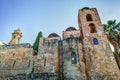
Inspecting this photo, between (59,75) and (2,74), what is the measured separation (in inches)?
341

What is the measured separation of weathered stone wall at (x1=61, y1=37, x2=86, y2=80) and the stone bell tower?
2.35 ft

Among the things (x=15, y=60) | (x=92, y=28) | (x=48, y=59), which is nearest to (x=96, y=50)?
→ (x=92, y=28)

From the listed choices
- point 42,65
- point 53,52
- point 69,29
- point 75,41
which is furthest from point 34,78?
point 69,29

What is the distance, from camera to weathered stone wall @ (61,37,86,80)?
52.3 feet

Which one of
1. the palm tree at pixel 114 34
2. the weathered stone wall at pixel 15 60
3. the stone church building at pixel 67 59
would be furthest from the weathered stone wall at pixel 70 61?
the palm tree at pixel 114 34

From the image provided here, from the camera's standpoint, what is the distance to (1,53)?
68.0 feet

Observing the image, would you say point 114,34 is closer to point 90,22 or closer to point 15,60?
point 90,22

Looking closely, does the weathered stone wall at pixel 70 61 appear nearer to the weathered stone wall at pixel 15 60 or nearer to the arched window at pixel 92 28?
the arched window at pixel 92 28

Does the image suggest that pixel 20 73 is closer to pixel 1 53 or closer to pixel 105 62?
pixel 1 53

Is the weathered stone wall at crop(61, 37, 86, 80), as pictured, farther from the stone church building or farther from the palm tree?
the palm tree

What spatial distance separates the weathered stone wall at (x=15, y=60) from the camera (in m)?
18.2

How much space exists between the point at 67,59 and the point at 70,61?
545mm

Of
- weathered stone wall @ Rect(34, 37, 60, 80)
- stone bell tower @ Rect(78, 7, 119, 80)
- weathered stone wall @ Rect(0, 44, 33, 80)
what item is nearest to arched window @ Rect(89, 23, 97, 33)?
stone bell tower @ Rect(78, 7, 119, 80)

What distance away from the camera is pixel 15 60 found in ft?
64.7
